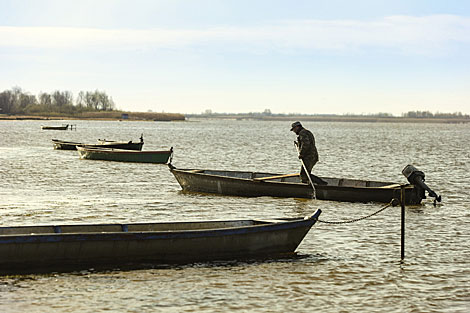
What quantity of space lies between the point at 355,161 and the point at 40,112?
487 ft

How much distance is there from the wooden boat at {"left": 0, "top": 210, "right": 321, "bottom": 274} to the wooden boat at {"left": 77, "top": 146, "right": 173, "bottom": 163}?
2179 centimetres

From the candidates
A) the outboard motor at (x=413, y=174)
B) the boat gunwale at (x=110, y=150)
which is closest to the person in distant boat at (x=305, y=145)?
the outboard motor at (x=413, y=174)

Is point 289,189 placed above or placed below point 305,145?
below

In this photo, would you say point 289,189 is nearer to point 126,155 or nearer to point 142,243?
point 142,243

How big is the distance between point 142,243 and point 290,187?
9164mm

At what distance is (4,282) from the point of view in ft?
32.2

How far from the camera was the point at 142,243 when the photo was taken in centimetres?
1058

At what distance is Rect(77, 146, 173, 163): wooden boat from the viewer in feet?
111

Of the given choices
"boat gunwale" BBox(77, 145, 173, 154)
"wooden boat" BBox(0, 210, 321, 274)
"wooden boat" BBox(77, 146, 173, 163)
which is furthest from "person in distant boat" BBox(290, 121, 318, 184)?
"boat gunwale" BBox(77, 145, 173, 154)

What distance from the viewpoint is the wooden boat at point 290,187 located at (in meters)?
18.6

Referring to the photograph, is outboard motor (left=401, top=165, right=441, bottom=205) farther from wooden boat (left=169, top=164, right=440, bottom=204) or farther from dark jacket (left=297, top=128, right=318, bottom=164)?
dark jacket (left=297, top=128, right=318, bottom=164)

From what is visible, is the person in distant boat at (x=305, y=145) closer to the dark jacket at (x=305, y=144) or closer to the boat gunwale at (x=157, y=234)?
the dark jacket at (x=305, y=144)

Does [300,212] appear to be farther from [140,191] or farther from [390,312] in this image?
[390,312]

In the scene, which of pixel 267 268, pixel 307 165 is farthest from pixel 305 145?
pixel 267 268
